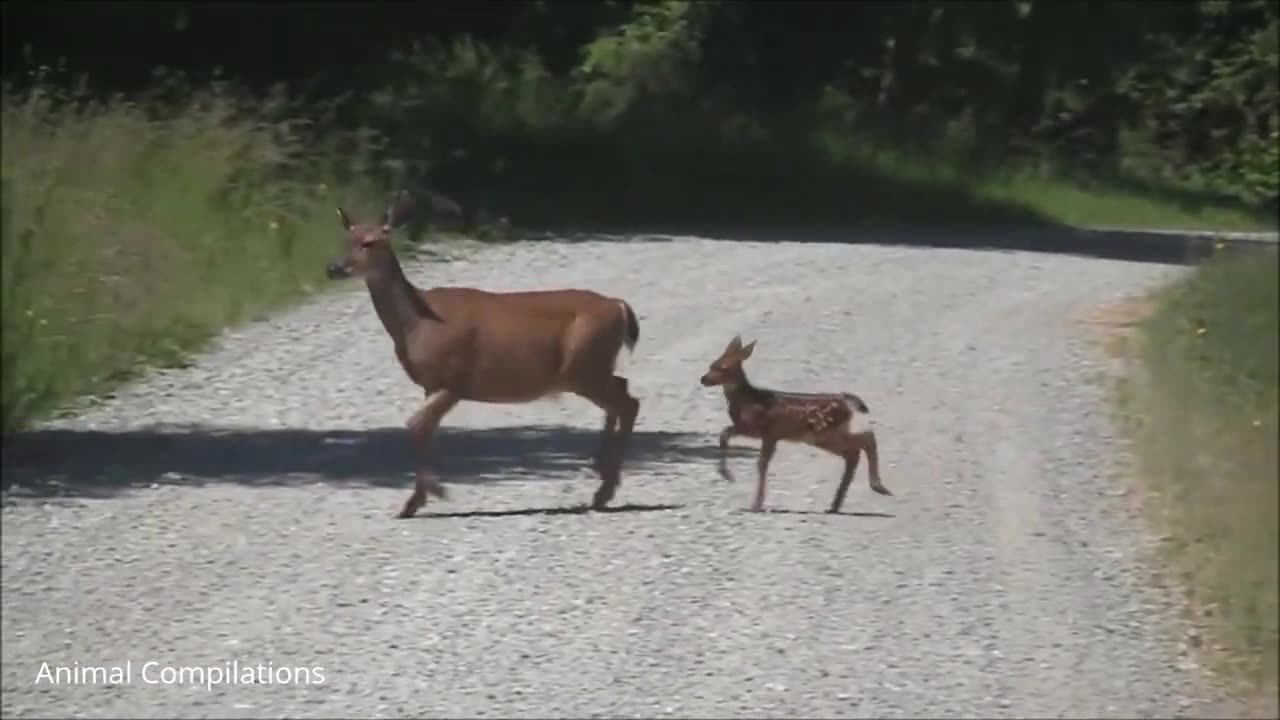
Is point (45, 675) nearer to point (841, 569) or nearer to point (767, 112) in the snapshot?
point (841, 569)

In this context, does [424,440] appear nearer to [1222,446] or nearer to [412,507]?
[412,507]

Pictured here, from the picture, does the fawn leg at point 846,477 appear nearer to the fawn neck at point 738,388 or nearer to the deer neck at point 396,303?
the fawn neck at point 738,388

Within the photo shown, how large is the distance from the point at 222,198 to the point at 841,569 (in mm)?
8591

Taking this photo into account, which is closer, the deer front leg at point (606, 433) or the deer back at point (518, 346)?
the deer back at point (518, 346)

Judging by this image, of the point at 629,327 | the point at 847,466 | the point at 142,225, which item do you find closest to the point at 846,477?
the point at 847,466

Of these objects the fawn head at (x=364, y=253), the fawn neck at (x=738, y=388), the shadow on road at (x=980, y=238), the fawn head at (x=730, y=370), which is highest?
the fawn head at (x=364, y=253)

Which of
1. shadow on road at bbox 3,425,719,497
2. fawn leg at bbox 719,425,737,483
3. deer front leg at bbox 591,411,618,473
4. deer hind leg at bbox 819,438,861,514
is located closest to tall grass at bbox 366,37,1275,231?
shadow on road at bbox 3,425,719,497

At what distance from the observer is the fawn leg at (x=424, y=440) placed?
10.2 m

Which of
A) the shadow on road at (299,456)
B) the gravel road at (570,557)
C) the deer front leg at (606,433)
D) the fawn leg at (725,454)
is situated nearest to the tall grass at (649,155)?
the gravel road at (570,557)

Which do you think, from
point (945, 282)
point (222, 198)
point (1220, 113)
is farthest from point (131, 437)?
point (1220, 113)

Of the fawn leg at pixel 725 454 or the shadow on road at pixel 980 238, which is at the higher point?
the fawn leg at pixel 725 454

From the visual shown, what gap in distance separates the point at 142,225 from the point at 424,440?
214 inches

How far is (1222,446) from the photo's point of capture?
10.8 m

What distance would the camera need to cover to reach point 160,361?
Result: 1366 centimetres
